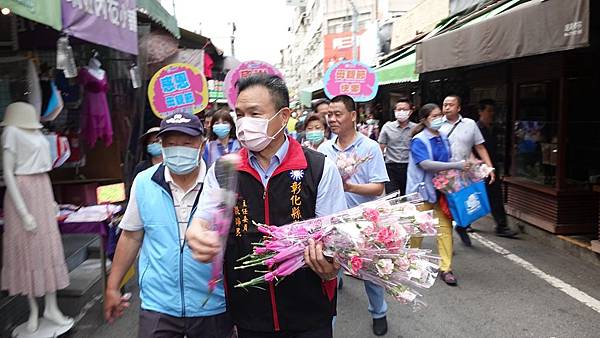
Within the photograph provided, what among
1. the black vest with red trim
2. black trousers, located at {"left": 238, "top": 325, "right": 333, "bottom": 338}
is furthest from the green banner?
black trousers, located at {"left": 238, "top": 325, "right": 333, "bottom": 338}

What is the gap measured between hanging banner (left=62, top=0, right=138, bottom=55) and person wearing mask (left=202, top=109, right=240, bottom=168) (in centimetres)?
130

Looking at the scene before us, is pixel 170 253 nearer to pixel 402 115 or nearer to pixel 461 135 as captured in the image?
pixel 461 135

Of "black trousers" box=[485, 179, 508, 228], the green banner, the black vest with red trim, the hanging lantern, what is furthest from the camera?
"black trousers" box=[485, 179, 508, 228]

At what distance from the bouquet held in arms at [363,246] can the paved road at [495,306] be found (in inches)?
91.6

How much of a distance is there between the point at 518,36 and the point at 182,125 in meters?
4.43

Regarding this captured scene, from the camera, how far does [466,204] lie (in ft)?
16.7

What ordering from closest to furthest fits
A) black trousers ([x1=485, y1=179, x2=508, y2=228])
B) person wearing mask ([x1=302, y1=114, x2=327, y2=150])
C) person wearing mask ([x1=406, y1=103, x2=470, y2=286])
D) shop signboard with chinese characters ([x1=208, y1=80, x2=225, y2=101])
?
person wearing mask ([x1=406, y1=103, x2=470, y2=286]) < person wearing mask ([x1=302, y1=114, x2=327, y2=150]) < black trousers ([x1=485, y1=179, x2=508, y2=228]) < shop signboard with chinese characters ([x1=208, y1=80, x2=225, y2=101])

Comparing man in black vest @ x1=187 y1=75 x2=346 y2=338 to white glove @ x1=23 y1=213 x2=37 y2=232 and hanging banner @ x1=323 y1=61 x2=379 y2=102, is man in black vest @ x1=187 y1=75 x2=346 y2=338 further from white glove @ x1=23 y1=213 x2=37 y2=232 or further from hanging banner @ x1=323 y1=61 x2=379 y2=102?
hanging banner @ x1=323 y1=61 x2=379 y2=102

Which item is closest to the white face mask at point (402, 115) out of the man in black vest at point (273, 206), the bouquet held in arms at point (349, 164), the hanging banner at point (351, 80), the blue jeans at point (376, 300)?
the hanging banner at point (351, 80)

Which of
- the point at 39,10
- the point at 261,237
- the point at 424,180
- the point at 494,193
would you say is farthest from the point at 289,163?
the point at 494,193

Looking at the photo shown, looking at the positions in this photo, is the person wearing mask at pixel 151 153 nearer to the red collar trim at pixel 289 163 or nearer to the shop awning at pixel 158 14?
the red collar trim at pixel 289 163

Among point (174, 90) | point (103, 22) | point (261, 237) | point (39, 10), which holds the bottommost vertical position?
point (261, 237)

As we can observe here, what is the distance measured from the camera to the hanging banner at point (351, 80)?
9367 millimetres

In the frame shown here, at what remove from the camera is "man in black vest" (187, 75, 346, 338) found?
6.97 feet
